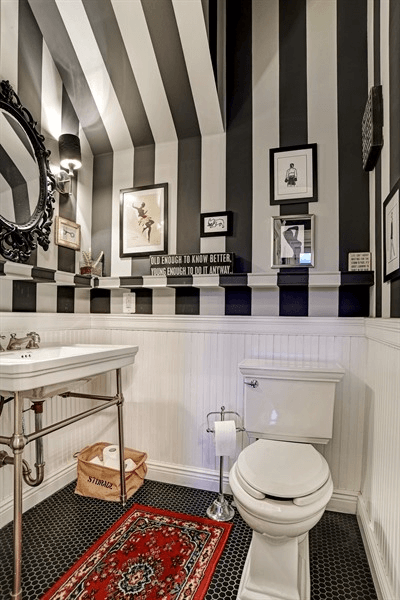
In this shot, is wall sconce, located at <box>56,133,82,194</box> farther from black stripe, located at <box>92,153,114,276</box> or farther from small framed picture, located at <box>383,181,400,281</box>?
small framed picture, located at <box>383,181,400,281</box>

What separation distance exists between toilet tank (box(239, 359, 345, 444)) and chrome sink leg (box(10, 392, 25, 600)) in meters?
1.04

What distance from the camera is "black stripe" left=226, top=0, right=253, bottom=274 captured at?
2074 mm

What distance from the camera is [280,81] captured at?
2041 mm

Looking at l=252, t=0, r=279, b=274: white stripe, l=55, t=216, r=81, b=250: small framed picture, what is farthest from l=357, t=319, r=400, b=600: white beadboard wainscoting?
l=55, t=216, r=81, b=250: small framed picture

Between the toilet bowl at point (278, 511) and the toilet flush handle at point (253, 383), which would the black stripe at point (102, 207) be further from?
the toilet bowl at point (278, 511)

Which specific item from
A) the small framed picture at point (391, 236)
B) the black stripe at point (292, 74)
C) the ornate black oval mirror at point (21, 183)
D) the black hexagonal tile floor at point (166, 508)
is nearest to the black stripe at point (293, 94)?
the black stripe at point (292, 74)

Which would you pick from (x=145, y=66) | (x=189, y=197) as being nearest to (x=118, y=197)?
(x=189, y=197)

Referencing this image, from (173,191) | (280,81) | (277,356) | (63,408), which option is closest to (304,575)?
(277,356)

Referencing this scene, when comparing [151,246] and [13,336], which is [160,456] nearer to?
[13,336]

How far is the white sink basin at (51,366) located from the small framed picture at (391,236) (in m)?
1.33

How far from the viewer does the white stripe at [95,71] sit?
6.04 feet

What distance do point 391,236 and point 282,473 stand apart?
1060 mm

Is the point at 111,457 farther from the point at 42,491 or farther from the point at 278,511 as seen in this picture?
the point at 278,511

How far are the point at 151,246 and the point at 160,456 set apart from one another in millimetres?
1406
